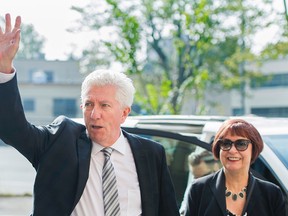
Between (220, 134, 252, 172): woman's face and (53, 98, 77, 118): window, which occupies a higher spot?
(220, 134, 252, 172): woman's face

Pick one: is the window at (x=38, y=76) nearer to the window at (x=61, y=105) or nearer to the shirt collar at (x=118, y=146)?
the window at (x=61, y=105)

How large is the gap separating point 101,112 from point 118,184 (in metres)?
0.37

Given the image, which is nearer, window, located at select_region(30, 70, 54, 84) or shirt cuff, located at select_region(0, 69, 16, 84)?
shirt cuff, located at select_region(0, 69, 16, 84)

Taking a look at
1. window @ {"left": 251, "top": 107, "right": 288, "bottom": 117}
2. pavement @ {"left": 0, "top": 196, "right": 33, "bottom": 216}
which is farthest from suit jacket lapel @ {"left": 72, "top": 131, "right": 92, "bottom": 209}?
window @ {"left": 251, "top": 107, "right": 288, "bottom": 117}

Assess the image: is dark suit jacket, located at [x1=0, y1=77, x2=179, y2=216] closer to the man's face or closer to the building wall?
the man's face

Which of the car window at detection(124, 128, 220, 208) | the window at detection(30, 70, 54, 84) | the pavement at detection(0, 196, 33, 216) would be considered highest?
the car window at detection(124, 128, 220, 208)

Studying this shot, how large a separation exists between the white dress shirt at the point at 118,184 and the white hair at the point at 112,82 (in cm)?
Answer: 23

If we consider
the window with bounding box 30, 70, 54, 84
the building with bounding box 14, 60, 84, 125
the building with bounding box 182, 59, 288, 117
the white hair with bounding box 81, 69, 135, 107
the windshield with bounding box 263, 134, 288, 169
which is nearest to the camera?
the white hair with bounding box 81, 69, 135, 107

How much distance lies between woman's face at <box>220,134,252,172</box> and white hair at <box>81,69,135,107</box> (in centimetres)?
67

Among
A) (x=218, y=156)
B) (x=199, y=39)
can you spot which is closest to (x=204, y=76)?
(x=199, y=39)

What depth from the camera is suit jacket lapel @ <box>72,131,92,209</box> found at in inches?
112

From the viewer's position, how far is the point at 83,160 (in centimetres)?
293

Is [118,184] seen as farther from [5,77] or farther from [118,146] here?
[5,77]

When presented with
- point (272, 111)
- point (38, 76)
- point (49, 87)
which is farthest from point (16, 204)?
point (272, 111)
